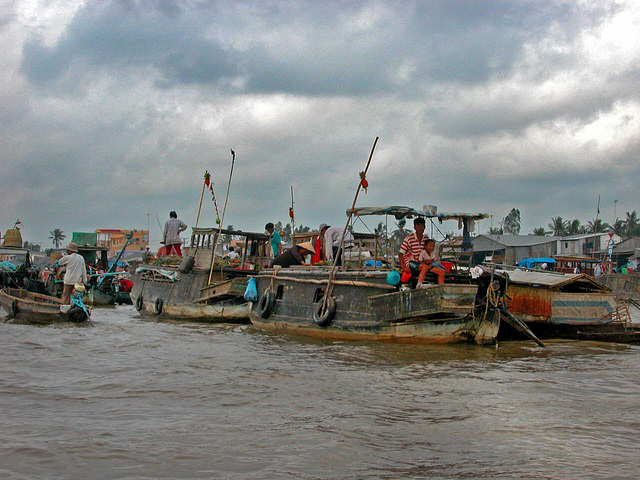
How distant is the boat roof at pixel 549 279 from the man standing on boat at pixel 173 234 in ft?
30.9

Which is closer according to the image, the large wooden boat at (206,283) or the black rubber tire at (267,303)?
the black rubber tire at (267,303)

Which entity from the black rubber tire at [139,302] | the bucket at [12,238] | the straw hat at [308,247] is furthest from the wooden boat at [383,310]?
the bucket at [12,238]

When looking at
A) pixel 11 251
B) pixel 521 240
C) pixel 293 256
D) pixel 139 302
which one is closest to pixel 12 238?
pixel 11 251

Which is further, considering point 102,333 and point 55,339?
point 102,333

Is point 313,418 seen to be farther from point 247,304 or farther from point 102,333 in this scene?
point 247,304

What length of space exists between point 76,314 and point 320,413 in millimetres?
8820

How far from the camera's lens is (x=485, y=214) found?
10.9m

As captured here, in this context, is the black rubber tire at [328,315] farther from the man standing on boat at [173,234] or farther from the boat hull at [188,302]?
the man standing on boat at [173,234]

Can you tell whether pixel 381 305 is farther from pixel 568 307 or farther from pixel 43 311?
pixel 43 311

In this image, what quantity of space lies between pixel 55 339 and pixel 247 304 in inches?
188

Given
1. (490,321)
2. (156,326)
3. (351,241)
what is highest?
(351,241)

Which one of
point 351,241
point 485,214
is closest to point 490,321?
point 485,214

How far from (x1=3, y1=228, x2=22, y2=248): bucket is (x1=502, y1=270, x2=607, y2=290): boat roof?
20.6 metres

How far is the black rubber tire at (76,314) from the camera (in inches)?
490
